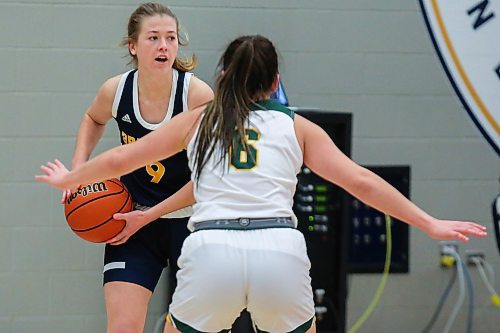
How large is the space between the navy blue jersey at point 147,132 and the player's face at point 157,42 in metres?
0.11

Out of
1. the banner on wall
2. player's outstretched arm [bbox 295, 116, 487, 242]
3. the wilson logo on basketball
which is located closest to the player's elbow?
player's outstretched arm [bbox 295, 116, 487, 242]

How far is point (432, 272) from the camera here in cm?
589

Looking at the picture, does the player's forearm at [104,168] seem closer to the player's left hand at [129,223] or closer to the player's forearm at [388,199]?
the player's left hand at [129,223]

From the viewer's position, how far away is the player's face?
396 cm

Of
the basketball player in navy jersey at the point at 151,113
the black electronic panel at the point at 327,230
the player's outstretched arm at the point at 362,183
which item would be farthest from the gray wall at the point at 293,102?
the player's outstretched arm at the point at 362,183

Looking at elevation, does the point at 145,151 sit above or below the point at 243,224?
above

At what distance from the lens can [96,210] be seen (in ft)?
12.7

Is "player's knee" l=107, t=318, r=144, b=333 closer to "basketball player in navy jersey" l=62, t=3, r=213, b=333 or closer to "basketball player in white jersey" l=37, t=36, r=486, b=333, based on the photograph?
"basketball player in navy jersey" l=62, t=3, r=213, b=333

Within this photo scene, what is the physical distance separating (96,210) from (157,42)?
750 millimetres

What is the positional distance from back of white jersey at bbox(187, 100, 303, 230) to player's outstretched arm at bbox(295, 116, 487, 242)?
0.06 m

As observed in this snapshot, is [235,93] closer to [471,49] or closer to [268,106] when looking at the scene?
[268,106]

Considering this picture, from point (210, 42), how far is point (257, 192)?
8.69 ft

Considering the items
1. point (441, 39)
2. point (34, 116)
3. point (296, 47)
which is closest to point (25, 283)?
point (34, 116)

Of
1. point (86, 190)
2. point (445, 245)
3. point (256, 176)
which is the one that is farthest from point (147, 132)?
point (445, 245)
